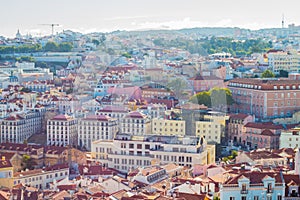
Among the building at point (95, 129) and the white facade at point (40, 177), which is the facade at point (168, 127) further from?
the white facade at point (40, 177)

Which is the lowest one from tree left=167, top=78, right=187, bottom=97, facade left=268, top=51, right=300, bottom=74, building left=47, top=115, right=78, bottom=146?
building left=47, top=115, right=78, bottom=146

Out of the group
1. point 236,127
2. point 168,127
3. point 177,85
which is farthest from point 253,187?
point 177,85

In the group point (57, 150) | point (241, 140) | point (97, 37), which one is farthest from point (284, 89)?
point (97, 37)

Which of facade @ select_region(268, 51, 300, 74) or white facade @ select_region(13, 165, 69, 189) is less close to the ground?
facade @ select_region(268, 51, 300, 74)

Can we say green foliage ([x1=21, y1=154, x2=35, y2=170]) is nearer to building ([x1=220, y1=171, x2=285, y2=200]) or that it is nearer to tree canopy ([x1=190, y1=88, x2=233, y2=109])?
tree canopy ([x1=190, y1=88, x2=233, y2=109])

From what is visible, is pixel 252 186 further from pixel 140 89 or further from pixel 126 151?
pixel 140 89

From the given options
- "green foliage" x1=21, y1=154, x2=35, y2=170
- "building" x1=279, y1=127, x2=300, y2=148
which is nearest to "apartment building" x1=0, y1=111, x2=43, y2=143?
"green foliage" x1=21, y1=154, x2=35, y2=170
